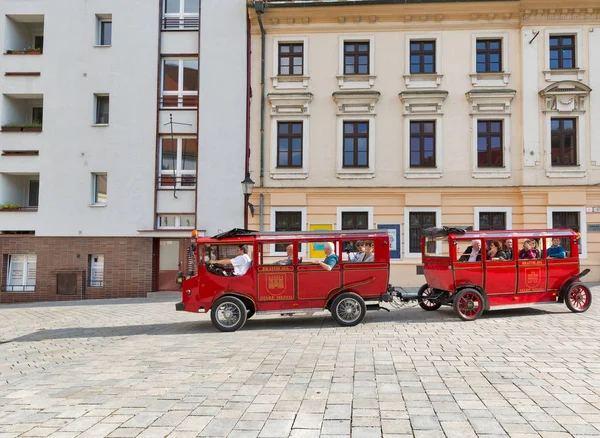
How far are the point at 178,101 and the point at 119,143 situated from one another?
9.74ft

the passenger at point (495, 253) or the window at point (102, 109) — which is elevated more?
the window at point (102, 109)

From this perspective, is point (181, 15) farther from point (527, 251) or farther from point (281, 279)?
A: point (527, 251)

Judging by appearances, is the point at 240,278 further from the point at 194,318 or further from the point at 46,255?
the point at 46,255

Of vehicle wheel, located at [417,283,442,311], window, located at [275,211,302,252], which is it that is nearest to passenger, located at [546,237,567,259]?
vehicle wheel, located at [417,283,442,311]

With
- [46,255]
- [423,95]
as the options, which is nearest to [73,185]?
[46,255]

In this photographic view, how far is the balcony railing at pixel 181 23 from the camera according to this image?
19.4 meters

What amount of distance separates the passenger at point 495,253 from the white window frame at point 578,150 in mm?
8605

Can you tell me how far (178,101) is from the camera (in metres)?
19.2

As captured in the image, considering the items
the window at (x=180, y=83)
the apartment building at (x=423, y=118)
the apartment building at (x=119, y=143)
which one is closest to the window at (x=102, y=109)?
the apartment building at (x=119, y=143)

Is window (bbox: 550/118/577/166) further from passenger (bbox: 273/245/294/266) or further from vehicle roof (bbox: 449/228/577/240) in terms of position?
passenger (bbox: 273/245/294/266)

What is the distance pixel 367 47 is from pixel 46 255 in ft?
51.0

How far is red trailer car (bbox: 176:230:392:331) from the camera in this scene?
10.0 meters

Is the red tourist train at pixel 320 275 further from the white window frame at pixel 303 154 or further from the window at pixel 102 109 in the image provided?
the window at pixel 102 109

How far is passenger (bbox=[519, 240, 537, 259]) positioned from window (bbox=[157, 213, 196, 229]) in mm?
12381
